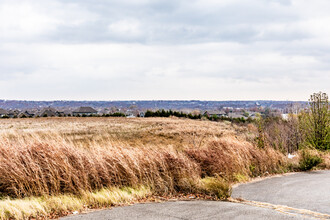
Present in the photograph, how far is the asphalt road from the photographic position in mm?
7684

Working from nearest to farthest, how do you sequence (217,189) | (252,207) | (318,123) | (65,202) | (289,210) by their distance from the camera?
(289,210) < (252,207) < (65,202) < (217,189) < (318,123)

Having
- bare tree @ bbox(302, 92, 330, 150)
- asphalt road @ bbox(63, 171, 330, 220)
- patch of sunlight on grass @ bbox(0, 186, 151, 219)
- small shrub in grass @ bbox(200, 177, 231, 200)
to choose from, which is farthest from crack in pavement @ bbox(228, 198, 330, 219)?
bare tree @ bbox(302, 92, 330, 150)

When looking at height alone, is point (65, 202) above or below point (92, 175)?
below

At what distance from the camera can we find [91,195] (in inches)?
364

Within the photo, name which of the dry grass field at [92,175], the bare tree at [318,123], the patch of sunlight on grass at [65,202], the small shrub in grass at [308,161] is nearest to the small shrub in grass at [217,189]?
the dry grass field at [92,175]

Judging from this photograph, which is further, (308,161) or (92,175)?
(308,161)

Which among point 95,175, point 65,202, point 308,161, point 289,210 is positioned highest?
point 95,175

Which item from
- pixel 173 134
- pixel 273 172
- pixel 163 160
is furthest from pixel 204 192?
pixel 173 134

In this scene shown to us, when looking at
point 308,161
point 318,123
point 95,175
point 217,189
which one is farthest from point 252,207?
point 318,123

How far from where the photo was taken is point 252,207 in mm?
8398

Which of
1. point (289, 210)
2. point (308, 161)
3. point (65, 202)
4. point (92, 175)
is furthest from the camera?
point (308, 161)

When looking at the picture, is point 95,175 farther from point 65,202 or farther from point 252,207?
point 252,207

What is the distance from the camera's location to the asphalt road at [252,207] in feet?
25.2

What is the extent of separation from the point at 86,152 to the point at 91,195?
6.32ft
